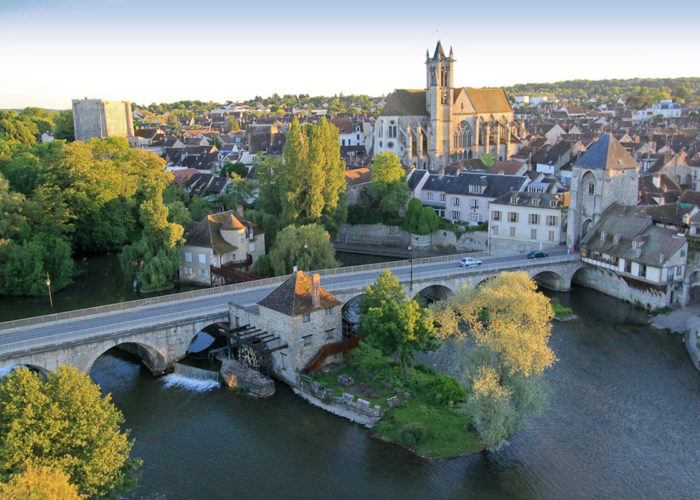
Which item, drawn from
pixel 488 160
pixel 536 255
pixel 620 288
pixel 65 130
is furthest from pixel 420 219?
pixel 65 130

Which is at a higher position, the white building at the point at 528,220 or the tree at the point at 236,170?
the tree at the point at 236,170

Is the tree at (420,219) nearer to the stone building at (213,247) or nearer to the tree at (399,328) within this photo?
the stone building at (213,247)

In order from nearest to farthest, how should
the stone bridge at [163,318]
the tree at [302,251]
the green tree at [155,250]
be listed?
the stone bridge at [163,318]
the tree at [302,251]
the green tree at [155,250]

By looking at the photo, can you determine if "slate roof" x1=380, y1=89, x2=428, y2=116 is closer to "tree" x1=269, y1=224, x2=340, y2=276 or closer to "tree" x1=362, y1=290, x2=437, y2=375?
"tree" x1=269, y1=224, x2=340, y2=276

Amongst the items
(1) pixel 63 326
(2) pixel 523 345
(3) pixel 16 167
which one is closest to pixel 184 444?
(1) pixel 63 326

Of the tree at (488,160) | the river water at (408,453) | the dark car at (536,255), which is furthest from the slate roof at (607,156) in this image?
the tree at (488,160)

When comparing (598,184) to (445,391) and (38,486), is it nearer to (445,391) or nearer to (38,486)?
(445,391)
